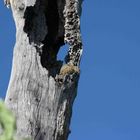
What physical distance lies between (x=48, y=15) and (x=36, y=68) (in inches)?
39.2

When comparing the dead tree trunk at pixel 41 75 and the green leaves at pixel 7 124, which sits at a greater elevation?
the dead tree trunk at pixel 41 75

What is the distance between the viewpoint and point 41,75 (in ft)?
16.4

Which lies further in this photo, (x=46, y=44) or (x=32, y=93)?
(x=46, y=44)

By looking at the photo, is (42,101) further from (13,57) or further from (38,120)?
(13,57)

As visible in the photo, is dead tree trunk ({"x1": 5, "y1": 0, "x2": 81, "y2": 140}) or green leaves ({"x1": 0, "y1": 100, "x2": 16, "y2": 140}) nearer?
green leaves ({"x1": 0, "y1": 100, "x2": 16, "y2": 140})

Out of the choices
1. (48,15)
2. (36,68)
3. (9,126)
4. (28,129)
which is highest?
(48,15)

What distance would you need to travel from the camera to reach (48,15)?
5805mm

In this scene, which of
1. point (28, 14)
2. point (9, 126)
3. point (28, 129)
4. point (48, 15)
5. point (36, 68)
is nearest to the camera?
point (9, 126)

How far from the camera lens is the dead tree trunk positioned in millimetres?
4781

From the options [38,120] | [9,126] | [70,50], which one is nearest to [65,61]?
[70,50]

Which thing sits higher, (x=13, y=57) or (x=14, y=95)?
(x=13, y=57)

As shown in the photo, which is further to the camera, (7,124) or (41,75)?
(41,75)

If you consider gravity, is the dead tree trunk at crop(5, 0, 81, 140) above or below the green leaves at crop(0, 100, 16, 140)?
above

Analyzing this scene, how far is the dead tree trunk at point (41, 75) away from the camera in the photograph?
15.7 ft
